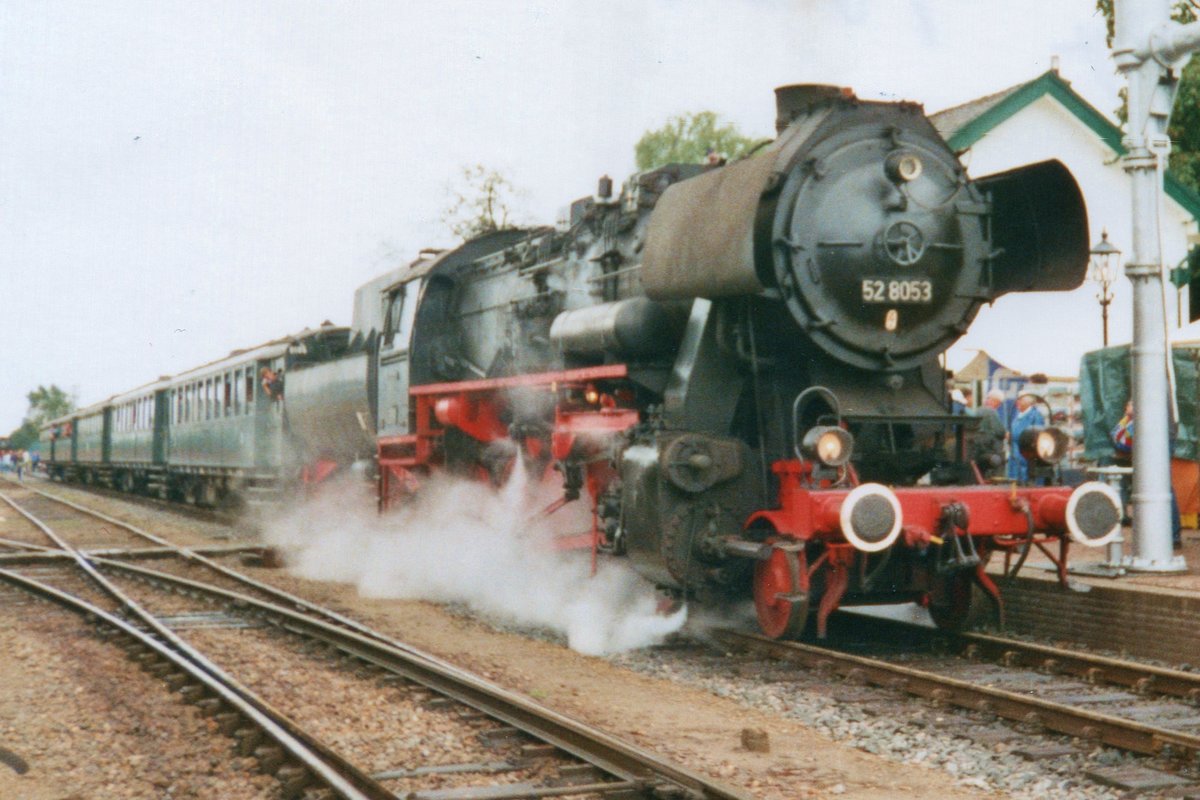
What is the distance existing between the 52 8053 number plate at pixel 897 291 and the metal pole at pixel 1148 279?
2.47m

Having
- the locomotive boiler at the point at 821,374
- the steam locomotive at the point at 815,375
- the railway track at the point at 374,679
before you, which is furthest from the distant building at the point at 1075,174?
the railway track at the point at 374,679

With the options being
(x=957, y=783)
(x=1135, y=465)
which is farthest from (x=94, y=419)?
(x=957, y=783)

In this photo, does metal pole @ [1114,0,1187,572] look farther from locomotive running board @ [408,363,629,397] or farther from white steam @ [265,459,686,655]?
locomotive running board @ [408,363,629,397]

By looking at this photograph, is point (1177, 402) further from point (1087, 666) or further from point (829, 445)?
point (829, 445)

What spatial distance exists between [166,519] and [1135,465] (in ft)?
56.8

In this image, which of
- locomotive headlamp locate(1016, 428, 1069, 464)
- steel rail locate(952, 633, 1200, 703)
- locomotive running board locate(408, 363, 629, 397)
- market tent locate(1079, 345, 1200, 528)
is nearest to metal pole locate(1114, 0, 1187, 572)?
locomotive headlamp locate(1016, 428, 1069, 464)

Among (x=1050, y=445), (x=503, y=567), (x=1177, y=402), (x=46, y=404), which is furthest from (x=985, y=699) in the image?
(x=46, y=404)

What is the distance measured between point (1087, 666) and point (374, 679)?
3673 millimetres

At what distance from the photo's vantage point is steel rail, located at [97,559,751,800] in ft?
14.8

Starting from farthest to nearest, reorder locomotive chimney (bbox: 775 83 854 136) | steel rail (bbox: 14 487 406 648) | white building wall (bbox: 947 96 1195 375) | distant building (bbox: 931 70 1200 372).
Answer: white building wall (bbox: 947 96 1195 375) → distant building (bbox: 931 70 1200 372) → steel rail (bbox: 14 487 406 648) → locomotive chimney (bbox: 775 83 854 136)

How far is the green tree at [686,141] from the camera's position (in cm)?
5400

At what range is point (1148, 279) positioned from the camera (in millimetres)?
9117

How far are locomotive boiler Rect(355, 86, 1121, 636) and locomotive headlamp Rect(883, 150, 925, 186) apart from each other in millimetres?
13

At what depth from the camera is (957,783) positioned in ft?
16.2
